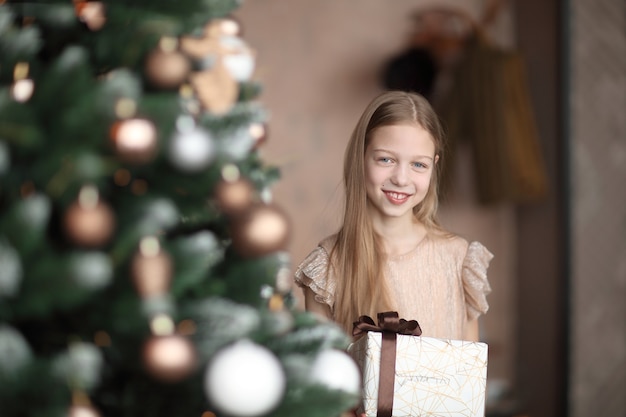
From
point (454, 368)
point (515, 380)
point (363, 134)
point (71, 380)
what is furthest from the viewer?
point (515, 380)

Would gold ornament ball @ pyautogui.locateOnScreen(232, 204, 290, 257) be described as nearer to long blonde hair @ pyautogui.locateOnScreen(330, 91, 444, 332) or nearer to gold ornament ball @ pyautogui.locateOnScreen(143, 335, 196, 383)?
gold ornament ball @ pyautogui.locateOnScreen(143, 335, 196, 383)

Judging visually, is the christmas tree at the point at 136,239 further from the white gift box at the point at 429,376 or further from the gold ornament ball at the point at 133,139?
the white gift box at the point at 429,376

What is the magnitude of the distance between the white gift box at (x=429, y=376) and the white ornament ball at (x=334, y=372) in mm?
302

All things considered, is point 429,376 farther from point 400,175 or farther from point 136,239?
point 136,239

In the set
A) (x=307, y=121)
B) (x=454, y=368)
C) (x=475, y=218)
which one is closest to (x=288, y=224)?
(x=454, y=368)

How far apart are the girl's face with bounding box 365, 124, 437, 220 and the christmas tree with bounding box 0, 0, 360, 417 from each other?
497 millimetres

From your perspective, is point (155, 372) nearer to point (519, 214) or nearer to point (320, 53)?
point (320, 53)

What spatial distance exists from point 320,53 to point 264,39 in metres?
0.24

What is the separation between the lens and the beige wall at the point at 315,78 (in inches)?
111

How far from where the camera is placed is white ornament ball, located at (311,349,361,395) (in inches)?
28.0

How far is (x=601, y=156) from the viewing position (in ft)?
8.96

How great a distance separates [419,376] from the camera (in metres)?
1.05

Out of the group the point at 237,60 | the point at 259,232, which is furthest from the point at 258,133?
the point at 259,232

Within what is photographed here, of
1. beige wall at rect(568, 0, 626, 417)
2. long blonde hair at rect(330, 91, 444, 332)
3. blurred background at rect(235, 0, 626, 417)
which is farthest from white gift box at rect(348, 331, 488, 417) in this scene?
beige wall at rect(568, 0, 626, 417)
